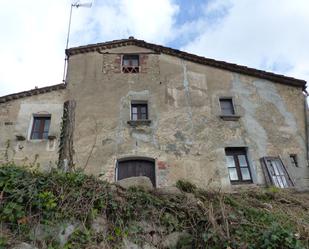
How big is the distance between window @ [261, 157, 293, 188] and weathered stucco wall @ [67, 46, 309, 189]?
24cm

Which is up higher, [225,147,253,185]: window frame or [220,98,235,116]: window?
[220,98,235,116]: window

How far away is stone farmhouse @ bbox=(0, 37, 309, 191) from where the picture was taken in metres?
11.1

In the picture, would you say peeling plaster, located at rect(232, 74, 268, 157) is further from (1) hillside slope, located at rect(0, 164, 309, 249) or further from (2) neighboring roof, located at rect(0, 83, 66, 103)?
(2) neighboring roof, located at rect(0, 83, 66, 103)

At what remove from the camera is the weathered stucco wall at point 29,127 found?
1088cm

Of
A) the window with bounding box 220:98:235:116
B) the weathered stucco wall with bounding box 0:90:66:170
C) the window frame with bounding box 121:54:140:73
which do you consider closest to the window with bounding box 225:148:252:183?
the window with bounding box 220:98:235:116

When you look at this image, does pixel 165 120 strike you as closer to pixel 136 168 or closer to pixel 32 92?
pixel 136 168

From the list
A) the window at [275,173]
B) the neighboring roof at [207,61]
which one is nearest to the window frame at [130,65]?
the neighboring roof at [207,61]

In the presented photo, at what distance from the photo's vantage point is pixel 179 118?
12219mm

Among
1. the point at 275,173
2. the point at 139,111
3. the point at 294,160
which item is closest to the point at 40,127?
the point at 139,111

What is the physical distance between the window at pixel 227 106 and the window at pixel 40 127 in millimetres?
7115

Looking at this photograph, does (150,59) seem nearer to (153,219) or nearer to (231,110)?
(231,110)

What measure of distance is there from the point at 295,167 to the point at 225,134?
2867mm

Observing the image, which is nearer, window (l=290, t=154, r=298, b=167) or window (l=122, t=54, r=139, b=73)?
window (l=290, t=154, r=298, b=167)

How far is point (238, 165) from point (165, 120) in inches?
129
